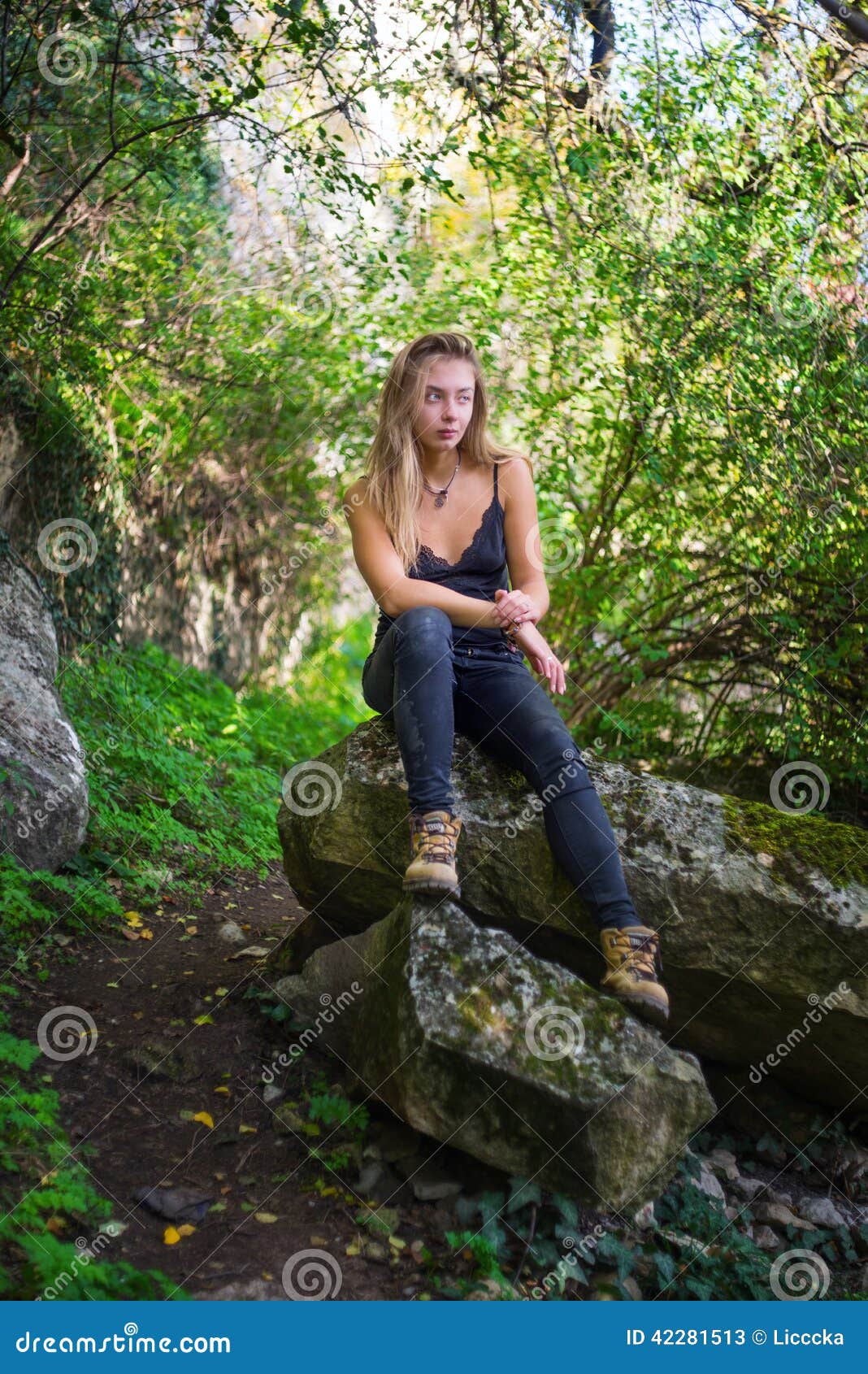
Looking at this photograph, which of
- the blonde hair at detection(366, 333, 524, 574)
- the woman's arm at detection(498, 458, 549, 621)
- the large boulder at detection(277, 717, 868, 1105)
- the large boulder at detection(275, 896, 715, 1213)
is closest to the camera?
the large boulder at detection(275, 896, 715, 1213)

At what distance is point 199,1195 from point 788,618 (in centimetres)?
383

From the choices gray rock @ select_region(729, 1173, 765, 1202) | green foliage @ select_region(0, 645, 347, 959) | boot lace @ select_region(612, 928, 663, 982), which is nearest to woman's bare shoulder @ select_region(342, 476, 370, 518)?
boot lace @ select_region(612, 928, 663, 982)

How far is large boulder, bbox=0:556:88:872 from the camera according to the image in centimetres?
399

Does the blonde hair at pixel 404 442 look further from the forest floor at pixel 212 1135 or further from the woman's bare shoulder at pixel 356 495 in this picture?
the forest floor at pixel 212 1135

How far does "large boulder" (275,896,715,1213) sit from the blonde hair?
1352 mm

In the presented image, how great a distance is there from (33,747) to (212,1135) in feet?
6.02

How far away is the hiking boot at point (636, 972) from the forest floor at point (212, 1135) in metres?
0.69

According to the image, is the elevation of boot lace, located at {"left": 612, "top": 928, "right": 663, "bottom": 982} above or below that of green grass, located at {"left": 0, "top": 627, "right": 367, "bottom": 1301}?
above

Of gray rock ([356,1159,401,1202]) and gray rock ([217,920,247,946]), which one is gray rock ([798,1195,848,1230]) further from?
gray rock ([217,920,247,946])

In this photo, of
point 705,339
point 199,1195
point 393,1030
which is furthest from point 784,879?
point 705,339

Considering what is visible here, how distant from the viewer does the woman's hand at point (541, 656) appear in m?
3.37

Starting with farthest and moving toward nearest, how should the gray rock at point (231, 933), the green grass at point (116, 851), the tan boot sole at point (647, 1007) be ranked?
the gray rock at point (231, 933)
the tan boot sole at point (647, 1007)
the green grass at point (116, 851)

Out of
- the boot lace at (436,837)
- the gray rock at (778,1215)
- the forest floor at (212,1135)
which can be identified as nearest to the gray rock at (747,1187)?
the gray rock at (778,1215)

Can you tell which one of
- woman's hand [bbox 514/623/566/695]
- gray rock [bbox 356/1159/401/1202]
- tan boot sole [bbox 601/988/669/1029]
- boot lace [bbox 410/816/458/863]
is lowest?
gray rock [bbox 356/1159/401/1202]
